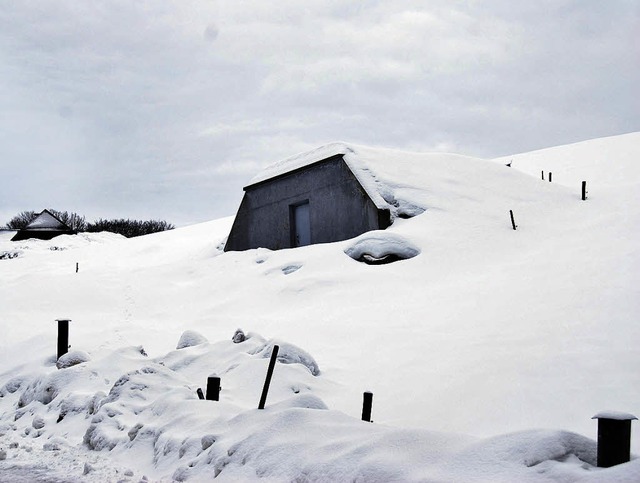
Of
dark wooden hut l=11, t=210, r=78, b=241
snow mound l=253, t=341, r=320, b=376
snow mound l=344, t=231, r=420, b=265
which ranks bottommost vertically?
snow mound l=253, t=341, r=320, b=376

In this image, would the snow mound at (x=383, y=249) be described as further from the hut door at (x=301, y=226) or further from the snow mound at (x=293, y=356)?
the snow mound at (x=293, y=356)

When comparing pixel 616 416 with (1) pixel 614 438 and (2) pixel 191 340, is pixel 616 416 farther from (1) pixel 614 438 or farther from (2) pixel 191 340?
(2) pixel 191 340

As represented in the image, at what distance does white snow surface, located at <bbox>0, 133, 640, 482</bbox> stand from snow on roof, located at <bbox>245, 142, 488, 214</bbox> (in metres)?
0.15

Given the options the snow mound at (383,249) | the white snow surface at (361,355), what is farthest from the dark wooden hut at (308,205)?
the snow mound at (383,249)

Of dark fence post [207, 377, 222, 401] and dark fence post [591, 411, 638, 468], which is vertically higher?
dark fence post [591, 411, 638, 468]

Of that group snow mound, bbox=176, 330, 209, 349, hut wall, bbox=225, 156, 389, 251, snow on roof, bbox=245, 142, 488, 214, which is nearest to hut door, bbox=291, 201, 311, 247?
hut wall, bbox=225, 156, 389, 251

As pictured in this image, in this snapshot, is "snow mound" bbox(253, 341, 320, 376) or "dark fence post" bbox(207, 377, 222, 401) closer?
"dark fence post" bbox(207, 377, 222, 401)

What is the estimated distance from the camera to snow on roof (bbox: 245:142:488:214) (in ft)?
59.9

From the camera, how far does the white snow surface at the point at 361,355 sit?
4.62 m

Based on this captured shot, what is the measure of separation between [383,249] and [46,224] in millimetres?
40538

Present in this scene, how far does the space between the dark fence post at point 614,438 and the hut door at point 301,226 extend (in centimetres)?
1683

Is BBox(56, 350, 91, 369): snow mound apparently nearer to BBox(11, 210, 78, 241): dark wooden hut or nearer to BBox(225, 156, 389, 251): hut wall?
BBox(225, 156, 389, 251): hut wall

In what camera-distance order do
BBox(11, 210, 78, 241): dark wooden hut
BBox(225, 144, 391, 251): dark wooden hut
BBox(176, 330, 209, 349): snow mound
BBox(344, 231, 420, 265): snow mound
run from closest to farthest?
BBox(176, 330, 209, 349): snow mound < BBox(344, 231, 420, 265): snow mound < BBox(225, 144, 391, 251): dark wooden hut < BBox(11, 210, 78, 241): dark wooden hut

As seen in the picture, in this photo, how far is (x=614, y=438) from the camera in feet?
11.7
